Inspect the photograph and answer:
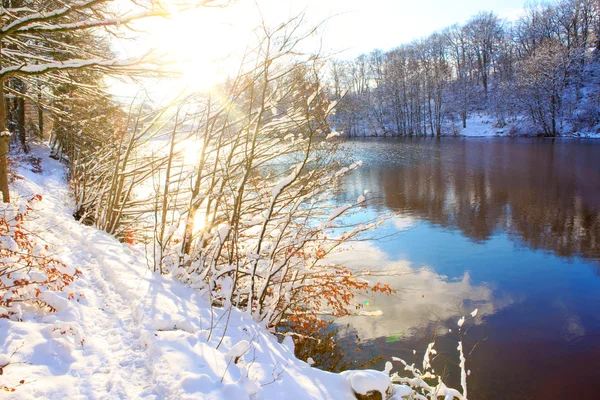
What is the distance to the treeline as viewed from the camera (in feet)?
114

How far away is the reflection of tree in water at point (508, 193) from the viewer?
10586 millimetres

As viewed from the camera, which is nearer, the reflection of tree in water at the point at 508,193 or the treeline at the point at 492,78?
the reflection of tree in water at the point at 508,193

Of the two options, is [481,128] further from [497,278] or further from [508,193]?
[497,278]

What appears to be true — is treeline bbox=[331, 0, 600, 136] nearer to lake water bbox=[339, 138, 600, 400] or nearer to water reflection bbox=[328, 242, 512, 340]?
lake water bbox=[339, 138, 600, 400]

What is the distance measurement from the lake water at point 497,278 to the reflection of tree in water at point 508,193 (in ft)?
0.19

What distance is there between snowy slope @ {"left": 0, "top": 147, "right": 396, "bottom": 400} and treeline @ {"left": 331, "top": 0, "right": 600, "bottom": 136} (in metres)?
29.0

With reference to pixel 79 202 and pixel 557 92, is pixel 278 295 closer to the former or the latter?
pixel 79 202

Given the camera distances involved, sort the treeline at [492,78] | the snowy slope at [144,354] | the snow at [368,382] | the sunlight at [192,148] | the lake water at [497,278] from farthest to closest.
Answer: the treeline at [492,78], the sunlight at [192,148], the lake water at [497,278], the snow at [368,382], the snowy slope at [144,354]

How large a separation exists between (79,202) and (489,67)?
56533 mm

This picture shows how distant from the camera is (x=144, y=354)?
2.73 meters

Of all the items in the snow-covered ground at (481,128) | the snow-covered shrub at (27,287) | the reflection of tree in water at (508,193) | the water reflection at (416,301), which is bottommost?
the water reflection at (416,301)

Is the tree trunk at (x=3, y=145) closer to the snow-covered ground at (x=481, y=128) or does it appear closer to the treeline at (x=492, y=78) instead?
the treeline at (x=492, y=78)

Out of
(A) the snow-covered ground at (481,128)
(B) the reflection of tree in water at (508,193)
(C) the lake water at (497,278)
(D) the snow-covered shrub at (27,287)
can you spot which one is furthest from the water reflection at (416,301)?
(A) the snow-covered ground at (481,128)

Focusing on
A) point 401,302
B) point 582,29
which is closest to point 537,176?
point 401,302
